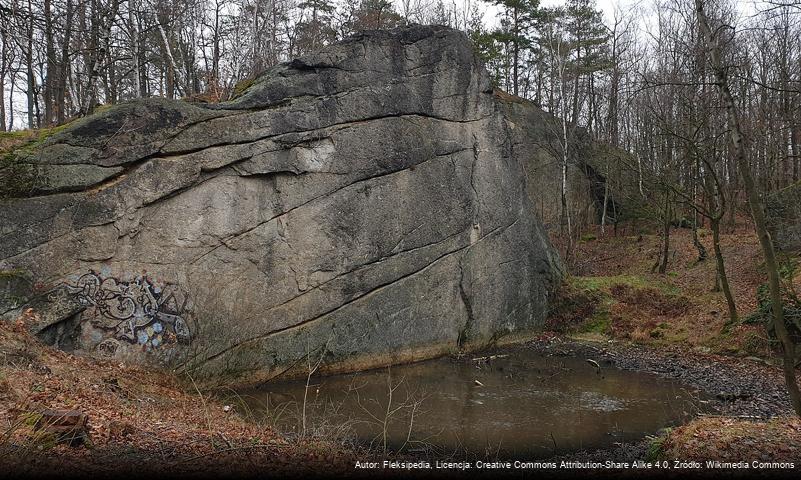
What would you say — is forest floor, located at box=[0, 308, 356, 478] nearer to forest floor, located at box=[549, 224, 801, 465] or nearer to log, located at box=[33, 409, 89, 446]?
log, located at box=[33, 409, 89, 446]

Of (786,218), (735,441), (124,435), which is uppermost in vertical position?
(786,218)

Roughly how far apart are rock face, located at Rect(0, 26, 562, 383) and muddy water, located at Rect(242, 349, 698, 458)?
4.03 ft

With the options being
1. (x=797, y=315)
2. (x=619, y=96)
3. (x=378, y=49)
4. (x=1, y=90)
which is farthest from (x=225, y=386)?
(x=619, y=96)

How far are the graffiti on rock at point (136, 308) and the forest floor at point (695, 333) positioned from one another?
9.79m

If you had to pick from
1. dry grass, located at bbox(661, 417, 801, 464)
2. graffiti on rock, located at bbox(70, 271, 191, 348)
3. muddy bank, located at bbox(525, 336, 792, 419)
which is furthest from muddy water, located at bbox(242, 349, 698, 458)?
graffiti on rock, located at bbox(70, 271, 191, 348)

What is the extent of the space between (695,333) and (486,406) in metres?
8.47

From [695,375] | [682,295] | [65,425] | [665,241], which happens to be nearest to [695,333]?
[682,295]

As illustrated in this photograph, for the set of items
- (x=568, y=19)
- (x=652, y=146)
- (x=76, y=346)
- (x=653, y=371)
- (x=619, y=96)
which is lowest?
(x=653, y=371)

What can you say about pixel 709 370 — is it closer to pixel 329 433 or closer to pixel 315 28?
pixel 329 433

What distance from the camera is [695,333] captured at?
15.5 metres

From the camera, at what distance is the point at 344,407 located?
35.1 ft

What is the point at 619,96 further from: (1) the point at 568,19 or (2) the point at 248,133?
(2) the point at 248,133

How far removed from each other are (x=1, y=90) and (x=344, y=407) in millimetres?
20124

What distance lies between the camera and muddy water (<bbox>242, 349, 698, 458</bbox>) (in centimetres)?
882
